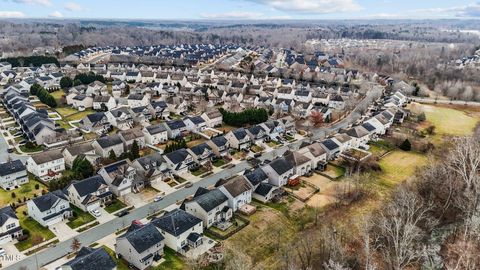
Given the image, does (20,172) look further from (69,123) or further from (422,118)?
(422,118)

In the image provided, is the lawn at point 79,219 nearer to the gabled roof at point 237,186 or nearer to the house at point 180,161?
the house at point 180,161

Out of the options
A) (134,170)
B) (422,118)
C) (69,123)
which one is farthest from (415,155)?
(69,123)

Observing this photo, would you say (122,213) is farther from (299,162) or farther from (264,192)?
(299,162)

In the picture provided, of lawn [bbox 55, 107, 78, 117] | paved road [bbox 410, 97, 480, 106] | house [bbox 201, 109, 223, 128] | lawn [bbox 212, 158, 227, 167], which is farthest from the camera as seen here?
paved road [bbox 410, 97, 480, 106]

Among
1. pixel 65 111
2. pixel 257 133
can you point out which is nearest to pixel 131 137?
pixel 257 133

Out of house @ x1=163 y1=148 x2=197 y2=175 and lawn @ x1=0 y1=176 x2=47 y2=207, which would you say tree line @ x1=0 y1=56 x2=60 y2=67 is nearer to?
lawn @ x1=0 y1=176 x2=47 y2=207

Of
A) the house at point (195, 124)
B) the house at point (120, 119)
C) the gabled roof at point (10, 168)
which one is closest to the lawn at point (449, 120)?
the house at point (195, 124)

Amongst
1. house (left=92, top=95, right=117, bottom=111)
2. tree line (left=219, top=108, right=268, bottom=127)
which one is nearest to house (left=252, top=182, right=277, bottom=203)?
tree line (left=219, top=108, right=268, bottom=127)
